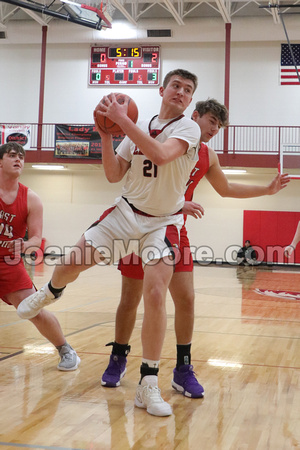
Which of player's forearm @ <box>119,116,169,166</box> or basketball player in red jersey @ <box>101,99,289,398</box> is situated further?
basketball player in red jersey @ <box>101,99,289,398</box>

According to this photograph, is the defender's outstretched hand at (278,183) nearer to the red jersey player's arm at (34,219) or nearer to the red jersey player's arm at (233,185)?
the red jersey player's arm at (233,185)

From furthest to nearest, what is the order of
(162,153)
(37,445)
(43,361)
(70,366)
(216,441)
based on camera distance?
(43,361)
(70,366)
(162,153)
(216,441)
(37,445)

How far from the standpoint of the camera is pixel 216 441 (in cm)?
238

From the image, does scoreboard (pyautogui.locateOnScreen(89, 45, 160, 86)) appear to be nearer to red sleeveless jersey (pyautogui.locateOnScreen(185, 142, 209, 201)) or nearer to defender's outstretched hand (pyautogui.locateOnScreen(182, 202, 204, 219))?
red sleeveless jersey (pyautogui.locateOnScreen(185, 142, 209, 201))

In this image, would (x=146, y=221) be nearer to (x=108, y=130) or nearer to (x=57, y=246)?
(x=108, y=130)

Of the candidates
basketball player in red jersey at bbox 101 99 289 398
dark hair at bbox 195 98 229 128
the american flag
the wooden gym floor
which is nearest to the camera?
the wooden gym floor

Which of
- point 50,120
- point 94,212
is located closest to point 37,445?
point 94,212

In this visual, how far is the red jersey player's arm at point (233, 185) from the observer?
3623mm

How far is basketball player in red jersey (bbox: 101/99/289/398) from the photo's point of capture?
3.29 m

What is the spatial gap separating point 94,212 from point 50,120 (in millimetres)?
4066

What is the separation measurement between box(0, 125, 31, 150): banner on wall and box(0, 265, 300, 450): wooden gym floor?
14015 millimetres

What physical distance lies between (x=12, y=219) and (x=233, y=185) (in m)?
1.59

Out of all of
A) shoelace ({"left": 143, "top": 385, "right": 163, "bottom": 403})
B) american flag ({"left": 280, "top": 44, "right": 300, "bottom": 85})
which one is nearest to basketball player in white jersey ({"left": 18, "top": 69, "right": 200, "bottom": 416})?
shoelace ({"left": 143, "top": 385, "right": 163, "bottom": 403})

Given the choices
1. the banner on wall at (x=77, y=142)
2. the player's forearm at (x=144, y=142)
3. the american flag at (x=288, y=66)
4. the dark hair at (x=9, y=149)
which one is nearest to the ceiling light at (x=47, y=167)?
the banner on wall at (x=77, y=142)
